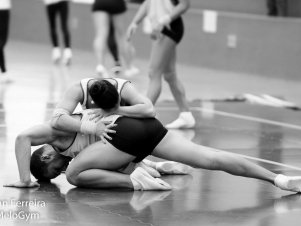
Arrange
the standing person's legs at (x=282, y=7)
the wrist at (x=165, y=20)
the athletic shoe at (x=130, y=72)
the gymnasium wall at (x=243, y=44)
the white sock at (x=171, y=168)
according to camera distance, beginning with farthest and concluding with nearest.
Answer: the standing person's legs at (x=282, y=7) → the gymnasium wall at (x=243, y=44) → the athletic shoe at (x=130, y=72) → the wrist at (x=165, y=20) → the white sock at (x=171, y=168)

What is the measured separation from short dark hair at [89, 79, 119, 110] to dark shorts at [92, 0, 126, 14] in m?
8.67

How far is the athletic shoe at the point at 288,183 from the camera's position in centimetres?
821

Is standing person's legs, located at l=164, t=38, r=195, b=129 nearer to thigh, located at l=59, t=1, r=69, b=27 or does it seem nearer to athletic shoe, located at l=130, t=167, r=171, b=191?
athletic shoe, located at l=130, t=167, r=171, b=191

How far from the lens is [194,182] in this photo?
8.86 metres

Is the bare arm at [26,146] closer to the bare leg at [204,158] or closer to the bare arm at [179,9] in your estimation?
the bare leg at [204,158]

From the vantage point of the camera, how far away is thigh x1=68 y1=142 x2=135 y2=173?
8.16 meters

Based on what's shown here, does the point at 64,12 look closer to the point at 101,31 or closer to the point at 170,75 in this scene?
the point at 101,31

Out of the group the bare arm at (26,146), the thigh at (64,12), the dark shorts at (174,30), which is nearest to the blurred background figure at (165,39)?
the dark shorts at (174,30)

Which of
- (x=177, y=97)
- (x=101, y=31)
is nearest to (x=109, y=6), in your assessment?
(x=101, y=31)

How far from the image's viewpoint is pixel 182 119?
12234 mm

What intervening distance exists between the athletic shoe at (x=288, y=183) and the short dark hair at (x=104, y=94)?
1527 millimetres

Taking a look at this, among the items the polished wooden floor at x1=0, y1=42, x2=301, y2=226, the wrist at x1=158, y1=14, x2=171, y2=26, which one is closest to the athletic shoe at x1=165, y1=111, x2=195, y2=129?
the polished wooden floor at x1=0, y1=42, x2=301, y2=226

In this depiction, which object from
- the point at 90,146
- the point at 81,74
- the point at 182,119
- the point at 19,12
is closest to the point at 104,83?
the point at 90,146

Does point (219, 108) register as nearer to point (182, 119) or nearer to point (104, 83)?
point (182, 119)
